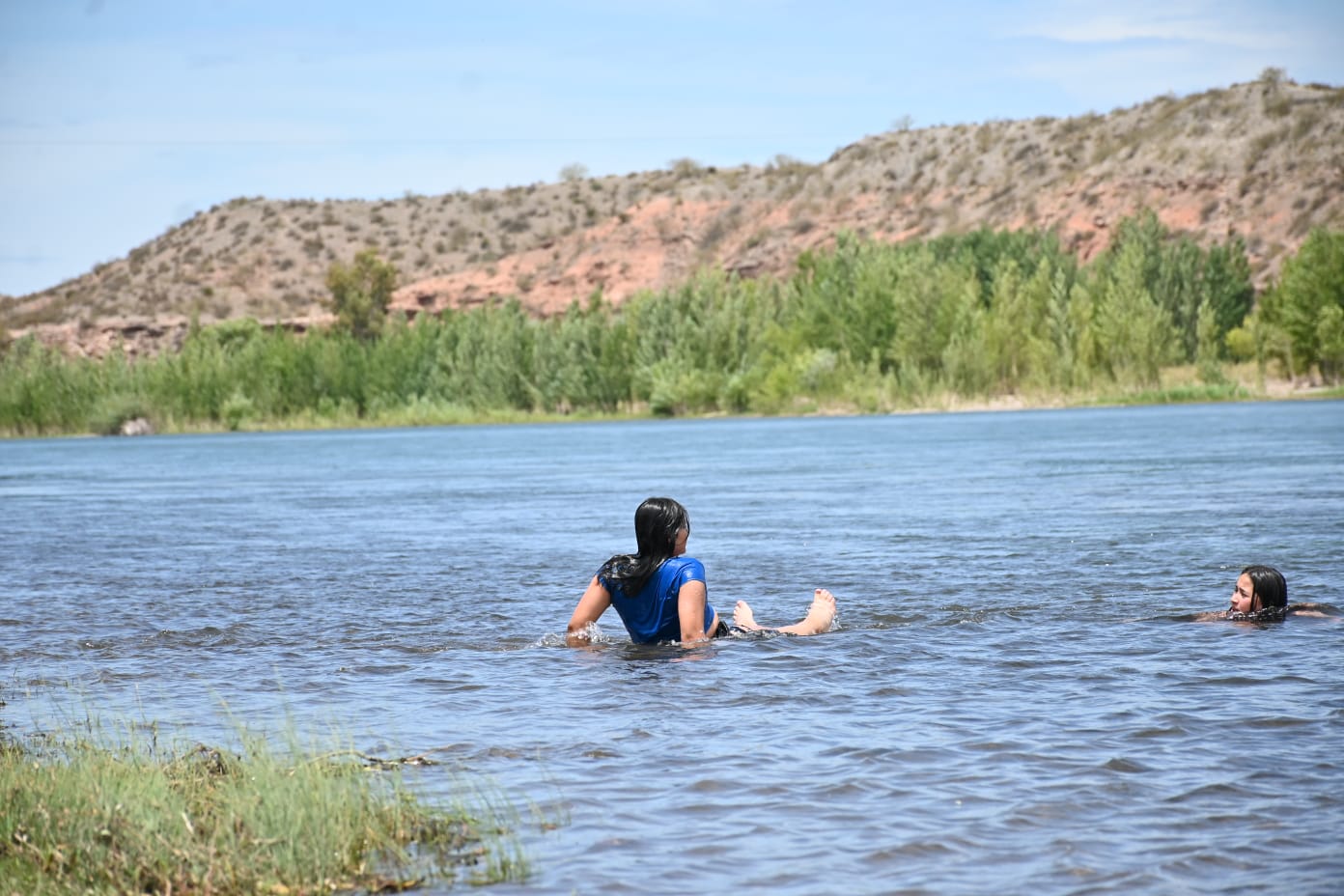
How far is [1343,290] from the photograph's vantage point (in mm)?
81562

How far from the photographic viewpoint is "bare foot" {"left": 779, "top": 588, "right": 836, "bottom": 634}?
12.9 m

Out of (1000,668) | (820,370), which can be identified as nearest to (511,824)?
(1000,668)

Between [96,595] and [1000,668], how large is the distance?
11.1 m

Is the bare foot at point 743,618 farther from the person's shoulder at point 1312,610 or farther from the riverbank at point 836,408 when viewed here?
the riverbank at point 836,408

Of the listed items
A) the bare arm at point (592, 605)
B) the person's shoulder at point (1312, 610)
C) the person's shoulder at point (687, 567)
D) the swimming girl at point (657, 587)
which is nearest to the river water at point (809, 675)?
the swimming girl at point (657, 587)

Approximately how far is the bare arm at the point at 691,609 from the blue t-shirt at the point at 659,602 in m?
0.07

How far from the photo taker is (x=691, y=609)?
1179cm

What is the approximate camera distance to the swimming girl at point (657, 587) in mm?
11492

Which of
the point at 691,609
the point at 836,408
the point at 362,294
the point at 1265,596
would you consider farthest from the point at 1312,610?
the point at 362,294

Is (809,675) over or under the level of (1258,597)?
under

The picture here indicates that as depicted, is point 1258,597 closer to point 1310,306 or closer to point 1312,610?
point 1312,610

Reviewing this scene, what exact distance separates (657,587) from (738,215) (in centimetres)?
14216

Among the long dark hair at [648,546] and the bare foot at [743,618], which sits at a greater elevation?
the long dark hair at [648,546]

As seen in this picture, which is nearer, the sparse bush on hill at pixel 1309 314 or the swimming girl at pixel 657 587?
the swimming girl at pixel 657 587
